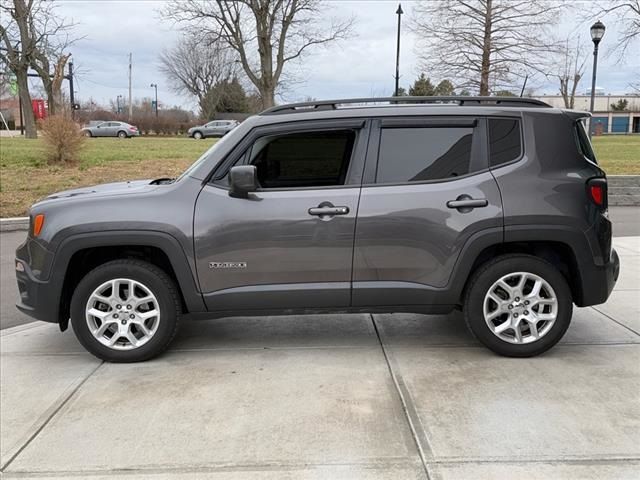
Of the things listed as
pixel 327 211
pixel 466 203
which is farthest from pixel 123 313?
pixel 466 203

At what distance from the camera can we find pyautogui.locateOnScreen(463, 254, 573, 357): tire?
4086 millimetres

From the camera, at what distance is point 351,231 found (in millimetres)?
4016

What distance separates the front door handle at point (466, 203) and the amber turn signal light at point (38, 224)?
9.44 ft

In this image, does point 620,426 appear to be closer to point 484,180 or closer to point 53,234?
point 484,180

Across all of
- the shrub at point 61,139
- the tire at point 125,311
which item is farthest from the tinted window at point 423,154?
the shrub at point 61,139

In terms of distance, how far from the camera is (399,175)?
4.12 meters

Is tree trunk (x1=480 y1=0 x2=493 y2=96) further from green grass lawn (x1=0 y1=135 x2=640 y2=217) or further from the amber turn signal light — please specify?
the amber turn signal light

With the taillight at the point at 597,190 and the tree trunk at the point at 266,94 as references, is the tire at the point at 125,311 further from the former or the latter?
the tree trunk at the point at 266,94

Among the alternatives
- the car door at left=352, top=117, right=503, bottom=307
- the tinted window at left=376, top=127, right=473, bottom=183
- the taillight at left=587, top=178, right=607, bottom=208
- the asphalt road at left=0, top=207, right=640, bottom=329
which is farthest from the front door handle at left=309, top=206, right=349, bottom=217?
the asphalt road at left=0, top=207, right=640, bottom=329

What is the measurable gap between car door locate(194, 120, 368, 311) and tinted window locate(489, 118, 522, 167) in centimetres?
92

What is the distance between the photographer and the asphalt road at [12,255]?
18.0ft

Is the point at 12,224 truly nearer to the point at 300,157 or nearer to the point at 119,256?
the point at 119,256

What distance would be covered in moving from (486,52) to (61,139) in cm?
1530

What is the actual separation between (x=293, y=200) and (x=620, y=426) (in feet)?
7.95
